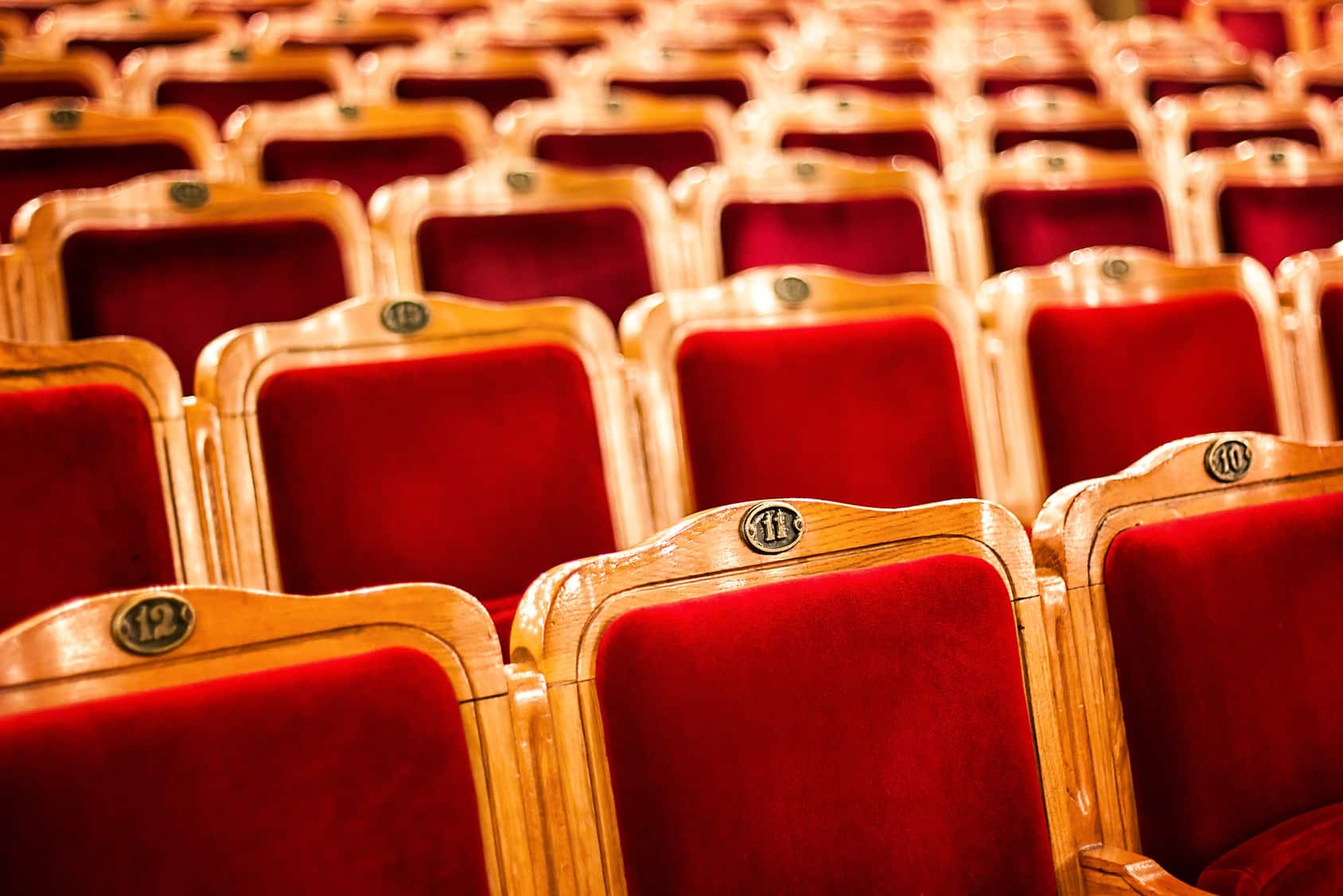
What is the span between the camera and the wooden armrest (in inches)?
8.9

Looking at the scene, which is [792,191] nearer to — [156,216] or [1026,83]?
[156,216]

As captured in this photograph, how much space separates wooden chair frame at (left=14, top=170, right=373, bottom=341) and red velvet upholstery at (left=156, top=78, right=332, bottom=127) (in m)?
0.21

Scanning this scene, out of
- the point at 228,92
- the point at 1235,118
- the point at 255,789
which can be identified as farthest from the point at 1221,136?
the point at 255,789

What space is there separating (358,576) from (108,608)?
0.38ft

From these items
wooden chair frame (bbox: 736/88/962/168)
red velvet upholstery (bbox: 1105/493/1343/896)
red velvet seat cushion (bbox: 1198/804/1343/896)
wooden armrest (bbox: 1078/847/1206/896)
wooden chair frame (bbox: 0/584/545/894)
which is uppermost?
wooden chair frame (bbox: 736/88/962/168)

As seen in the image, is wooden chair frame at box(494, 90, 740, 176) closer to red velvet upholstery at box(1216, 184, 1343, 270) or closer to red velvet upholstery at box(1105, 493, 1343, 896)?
red velvet upholstery at box(1216, 184, 1343, 270)

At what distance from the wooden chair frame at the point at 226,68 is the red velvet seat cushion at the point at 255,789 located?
1.43 ft

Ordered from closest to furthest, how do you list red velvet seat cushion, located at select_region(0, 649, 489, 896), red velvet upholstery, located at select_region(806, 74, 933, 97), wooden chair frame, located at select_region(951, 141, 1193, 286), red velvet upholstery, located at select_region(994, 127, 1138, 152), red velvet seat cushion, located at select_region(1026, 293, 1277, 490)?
red velvet seat cushion, located at select_region(0, 649, 489, 896) < red velvet seat cushion, located at select_region(1026, 293, 1277, 490) < wooden chair frame, located at select_region(951, 141, 1193, 286) < red velvet upholstery, located at select_region(994, 127, 1138, 152) < red velvet upholstery, located at select_region(806, 74, 933, 97)

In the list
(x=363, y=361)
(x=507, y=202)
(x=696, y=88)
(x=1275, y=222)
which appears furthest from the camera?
(x=696, y=88)

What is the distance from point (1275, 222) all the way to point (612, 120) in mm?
279

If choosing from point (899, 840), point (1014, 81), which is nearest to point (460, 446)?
point (899, 840)

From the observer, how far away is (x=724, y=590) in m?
0.22

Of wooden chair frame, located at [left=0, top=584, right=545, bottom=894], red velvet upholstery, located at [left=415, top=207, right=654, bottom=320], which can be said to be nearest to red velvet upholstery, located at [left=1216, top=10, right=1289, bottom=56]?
red velvet upholstery, located at [left=415, top=207, right=654, bottom=320]

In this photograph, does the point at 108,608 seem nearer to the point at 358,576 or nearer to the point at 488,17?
the point at 358,576
